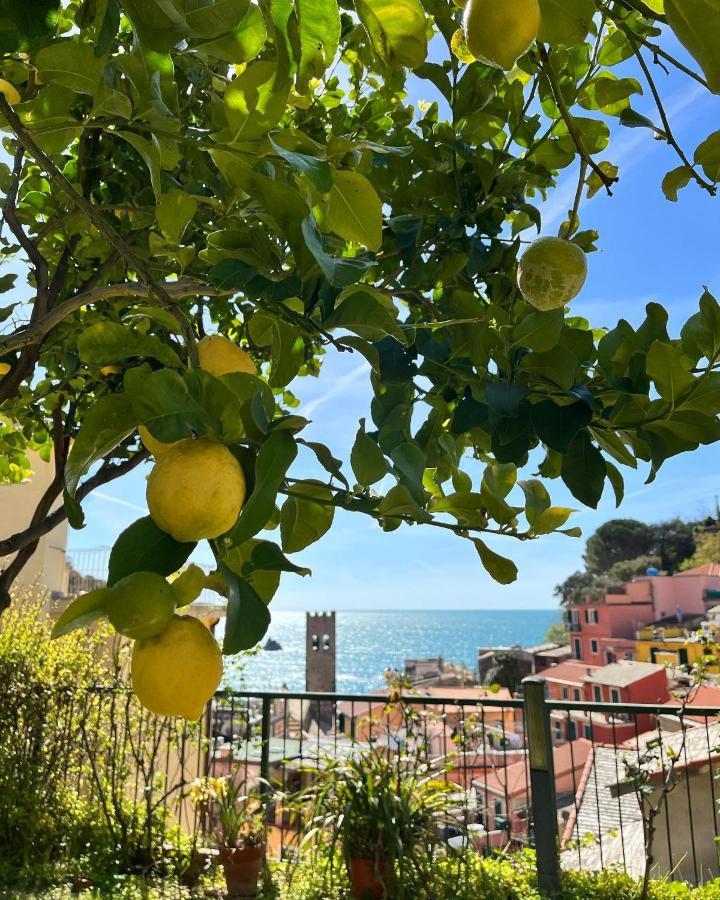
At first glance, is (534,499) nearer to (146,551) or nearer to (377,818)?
(146,551)

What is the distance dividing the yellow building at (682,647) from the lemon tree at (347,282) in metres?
2.83

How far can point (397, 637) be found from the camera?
340 ft

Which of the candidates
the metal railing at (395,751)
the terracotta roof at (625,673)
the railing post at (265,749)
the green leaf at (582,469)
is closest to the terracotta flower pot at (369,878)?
the metal railing at (395,751)

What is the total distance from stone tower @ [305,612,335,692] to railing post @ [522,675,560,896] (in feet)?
68.1

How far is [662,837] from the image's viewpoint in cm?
586

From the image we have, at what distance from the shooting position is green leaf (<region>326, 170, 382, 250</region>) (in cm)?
59

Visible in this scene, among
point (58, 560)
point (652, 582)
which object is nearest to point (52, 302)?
point (58, 560)

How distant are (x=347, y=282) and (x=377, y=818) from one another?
319cm

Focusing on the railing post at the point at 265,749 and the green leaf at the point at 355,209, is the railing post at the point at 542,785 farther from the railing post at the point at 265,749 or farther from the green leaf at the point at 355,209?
the green leaf at the point at 355,209

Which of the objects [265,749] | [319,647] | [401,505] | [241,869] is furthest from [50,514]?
[319,647]

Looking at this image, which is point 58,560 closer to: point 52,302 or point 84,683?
point 84,683

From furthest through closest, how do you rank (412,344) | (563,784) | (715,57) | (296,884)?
1. (563,784)
2. (296,884)
3. (412,344)
4. (715,57)

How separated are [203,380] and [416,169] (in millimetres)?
860

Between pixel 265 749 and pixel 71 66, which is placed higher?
pixel 71 66
